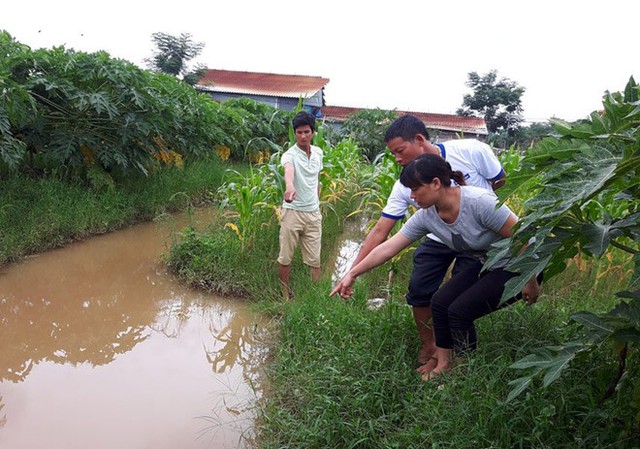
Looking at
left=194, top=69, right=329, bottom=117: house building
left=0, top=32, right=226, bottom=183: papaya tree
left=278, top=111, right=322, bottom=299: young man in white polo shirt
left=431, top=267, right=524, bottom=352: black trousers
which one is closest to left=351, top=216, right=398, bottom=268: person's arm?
left=431, top=267, right=524, bottom=352: black trousers

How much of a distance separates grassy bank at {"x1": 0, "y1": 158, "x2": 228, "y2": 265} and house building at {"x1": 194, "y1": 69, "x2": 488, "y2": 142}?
15.2 metres

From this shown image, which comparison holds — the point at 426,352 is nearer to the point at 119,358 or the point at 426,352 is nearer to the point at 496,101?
the point at 119,358

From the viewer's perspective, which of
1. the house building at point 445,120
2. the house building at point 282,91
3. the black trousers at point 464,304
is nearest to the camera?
the black trousers at point 464,304

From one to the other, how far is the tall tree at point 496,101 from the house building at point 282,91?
10.4ft

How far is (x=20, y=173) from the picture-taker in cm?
591

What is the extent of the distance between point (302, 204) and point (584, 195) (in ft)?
10.0

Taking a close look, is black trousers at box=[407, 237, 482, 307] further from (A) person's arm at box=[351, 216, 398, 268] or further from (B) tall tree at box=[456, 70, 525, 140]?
(B) tall tree at box=[456, 70, 525, 140]

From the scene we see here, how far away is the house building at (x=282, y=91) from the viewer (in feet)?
73.0

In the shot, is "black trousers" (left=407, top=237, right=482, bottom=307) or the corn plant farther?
the corn plant

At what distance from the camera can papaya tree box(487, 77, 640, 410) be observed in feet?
3.90

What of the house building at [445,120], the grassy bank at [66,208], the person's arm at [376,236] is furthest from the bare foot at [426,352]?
the house building at [445,120]

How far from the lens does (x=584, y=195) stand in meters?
1.08

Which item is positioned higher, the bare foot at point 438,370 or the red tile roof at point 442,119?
the red tile roof at point 442,119

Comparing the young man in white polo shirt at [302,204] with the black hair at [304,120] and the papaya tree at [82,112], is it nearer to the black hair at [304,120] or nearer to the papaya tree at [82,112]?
the black hair at [304,120]
